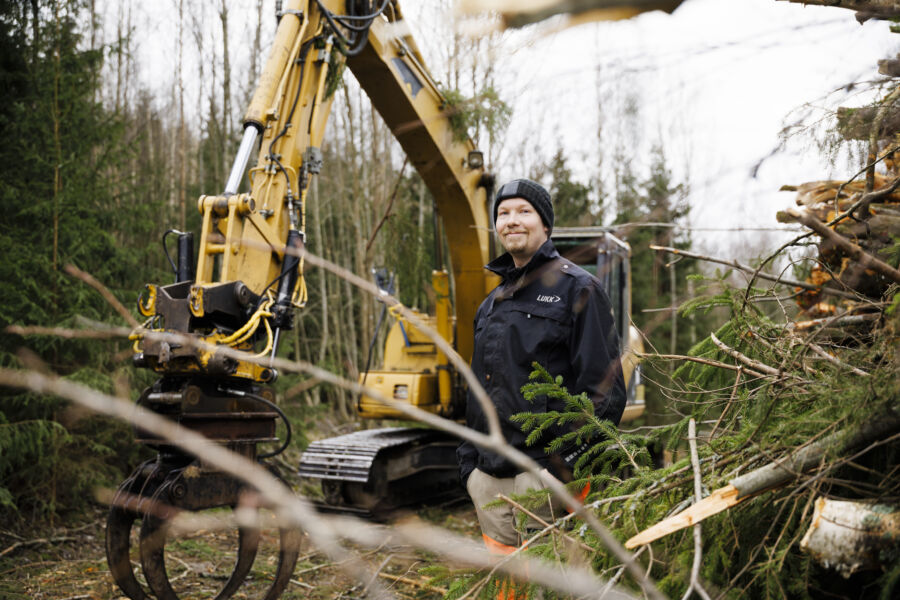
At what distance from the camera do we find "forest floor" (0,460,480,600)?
4.69 meters

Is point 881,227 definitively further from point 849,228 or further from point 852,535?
point 852,535

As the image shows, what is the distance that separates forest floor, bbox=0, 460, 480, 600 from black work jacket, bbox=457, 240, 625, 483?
1.56 m

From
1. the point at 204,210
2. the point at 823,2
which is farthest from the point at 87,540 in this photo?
the point at 823,2

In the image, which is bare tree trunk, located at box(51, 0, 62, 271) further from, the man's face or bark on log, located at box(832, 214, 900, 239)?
bark on log, located at box(832, 214, 900, 239)

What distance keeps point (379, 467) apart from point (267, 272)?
3592mm

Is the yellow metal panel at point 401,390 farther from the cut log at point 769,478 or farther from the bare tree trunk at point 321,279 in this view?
the bare tree trunk at point 321,279

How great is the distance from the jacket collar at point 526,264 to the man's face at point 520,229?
0.16 feet

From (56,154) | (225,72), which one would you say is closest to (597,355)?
(56,154)

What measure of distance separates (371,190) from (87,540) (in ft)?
30.2

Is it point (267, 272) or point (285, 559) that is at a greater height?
point (267, 272)

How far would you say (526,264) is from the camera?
121 inches

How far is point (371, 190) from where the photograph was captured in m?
14.2

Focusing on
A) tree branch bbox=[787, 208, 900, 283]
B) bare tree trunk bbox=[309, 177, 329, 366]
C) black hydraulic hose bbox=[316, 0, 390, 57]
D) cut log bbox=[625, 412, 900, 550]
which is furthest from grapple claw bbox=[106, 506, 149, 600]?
bare tree trunk bbox=[309, 177, 329, 366]

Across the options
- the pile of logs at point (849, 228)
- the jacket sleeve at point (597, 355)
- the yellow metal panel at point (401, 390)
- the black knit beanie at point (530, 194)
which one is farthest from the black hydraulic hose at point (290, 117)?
the yellow metal panel at point (401, 390)
